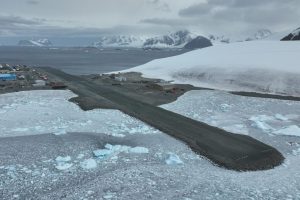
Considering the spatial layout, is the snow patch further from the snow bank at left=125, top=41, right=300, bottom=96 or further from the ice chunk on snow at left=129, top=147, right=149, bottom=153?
the snow bank at left=125, top=41, right=300, bottom=96

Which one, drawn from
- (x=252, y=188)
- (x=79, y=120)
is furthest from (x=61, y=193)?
Result: (x=79, y=120)

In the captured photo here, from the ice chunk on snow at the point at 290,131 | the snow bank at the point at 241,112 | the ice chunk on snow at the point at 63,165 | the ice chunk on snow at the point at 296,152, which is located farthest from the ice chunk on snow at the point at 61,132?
the ice chunk on snow at the point at 290,131

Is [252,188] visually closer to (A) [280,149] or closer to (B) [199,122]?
(A) [280,149]

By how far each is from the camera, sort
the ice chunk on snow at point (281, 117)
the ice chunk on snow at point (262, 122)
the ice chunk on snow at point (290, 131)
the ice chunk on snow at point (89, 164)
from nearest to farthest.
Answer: the ice chunk on snow at point (89, 164) < the ice chunk on snow at point (290, 131) < the ice chunk on snow at point (262, 122) < the ice chunk on snow at point (281, 117)

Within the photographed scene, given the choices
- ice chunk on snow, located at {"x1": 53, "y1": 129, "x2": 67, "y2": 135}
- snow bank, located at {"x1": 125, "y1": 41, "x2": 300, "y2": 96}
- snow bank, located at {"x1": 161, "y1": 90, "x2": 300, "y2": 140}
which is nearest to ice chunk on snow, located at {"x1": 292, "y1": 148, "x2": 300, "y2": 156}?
snow bank, located at {"x1": 161, "y1": 90, "x2": 300, "y2": 140}

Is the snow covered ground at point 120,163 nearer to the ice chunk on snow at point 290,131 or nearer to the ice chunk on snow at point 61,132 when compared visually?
the ice chunk on snow at point 290,131

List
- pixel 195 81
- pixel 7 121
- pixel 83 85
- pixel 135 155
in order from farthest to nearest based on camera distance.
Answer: pixel 195 81 < pixel 83 85 < pixel 7 121 < pixel 135 155
